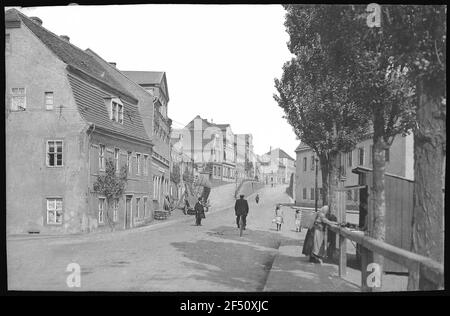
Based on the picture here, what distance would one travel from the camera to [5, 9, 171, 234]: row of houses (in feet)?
20.6

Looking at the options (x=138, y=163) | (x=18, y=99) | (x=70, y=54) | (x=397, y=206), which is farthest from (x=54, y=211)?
(x=397, y=206)

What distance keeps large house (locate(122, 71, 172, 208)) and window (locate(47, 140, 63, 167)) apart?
4.76ft

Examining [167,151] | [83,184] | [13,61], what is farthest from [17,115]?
[167,151]

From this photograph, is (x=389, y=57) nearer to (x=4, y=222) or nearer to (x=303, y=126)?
(x=303, y=126)

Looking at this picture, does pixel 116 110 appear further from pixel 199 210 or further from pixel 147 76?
pixel 199 210

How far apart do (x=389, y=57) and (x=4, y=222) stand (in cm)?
603

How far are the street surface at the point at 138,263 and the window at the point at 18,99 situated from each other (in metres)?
1.90

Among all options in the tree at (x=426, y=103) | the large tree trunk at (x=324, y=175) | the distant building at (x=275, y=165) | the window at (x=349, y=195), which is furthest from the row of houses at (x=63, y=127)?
the window at (x=349, y=195)

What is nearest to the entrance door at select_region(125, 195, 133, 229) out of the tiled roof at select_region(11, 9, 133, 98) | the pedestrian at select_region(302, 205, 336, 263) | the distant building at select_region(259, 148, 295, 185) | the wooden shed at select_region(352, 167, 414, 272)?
the tiled roof at select_region(11, 9, 133, 98)

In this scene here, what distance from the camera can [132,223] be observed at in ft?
23.8

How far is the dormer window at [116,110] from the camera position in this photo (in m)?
6.94

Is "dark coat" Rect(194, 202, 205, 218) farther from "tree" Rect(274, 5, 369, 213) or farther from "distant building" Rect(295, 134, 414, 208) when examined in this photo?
"tree" Rect(274, 5, 369, 213)

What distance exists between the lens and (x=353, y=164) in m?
7.86

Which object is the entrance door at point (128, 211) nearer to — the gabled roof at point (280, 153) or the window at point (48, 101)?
the window at point (48, 101)
